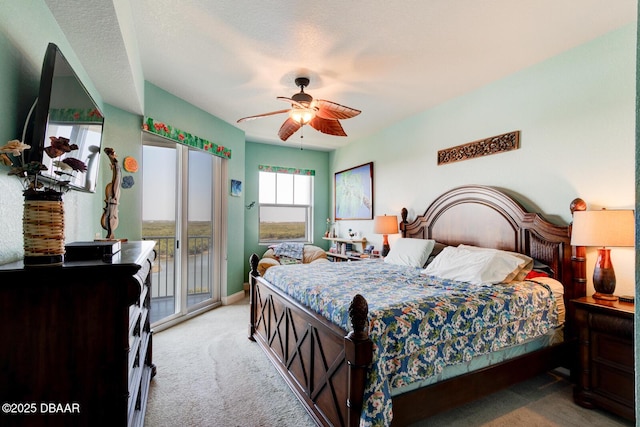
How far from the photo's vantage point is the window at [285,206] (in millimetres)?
5578

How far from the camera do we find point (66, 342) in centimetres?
104

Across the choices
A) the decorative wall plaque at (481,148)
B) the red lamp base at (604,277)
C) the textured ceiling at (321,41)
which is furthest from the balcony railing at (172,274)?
the red lamp base at (604,277)

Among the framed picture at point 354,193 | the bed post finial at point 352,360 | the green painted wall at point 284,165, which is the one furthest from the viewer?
the green painted wall at point 284,165

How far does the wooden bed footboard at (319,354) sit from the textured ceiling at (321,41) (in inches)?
81.9

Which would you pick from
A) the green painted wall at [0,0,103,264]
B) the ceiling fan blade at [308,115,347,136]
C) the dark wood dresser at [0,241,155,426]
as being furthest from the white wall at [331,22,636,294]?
the green painted wall at [0,0,103,264]

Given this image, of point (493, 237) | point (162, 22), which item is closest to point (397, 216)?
point (493, 237)

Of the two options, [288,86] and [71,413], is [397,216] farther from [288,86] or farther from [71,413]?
[71,413]

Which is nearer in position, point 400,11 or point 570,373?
point 400,11

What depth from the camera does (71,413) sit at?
105cm

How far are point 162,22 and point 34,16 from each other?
3.07ft

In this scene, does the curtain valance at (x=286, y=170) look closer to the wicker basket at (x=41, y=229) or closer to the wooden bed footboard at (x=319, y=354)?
the wooden bed footboard at (x=319, y=354)

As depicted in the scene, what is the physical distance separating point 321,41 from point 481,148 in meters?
2.13

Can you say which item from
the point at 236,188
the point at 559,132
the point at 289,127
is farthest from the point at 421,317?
the point at 236,188

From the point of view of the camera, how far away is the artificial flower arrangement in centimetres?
100
